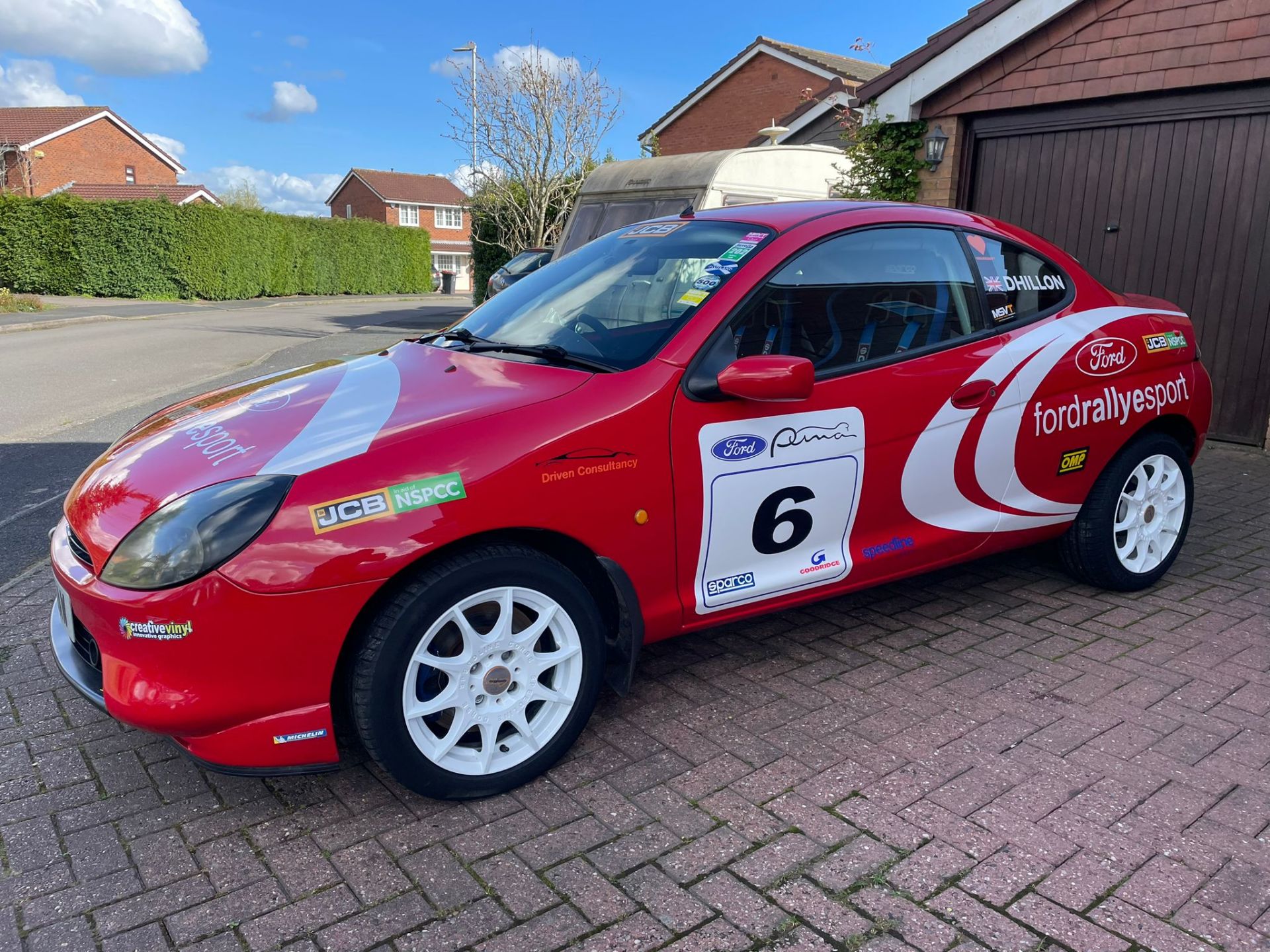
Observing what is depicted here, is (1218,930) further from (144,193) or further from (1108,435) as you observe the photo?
(144,193)

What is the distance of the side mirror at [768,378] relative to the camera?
295 centimetres

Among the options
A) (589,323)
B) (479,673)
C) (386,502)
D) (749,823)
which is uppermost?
(589,323)

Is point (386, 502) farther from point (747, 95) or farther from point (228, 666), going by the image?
point (747, 95)

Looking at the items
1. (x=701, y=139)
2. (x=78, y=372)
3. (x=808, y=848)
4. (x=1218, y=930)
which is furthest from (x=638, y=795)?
(x=701, y=139)

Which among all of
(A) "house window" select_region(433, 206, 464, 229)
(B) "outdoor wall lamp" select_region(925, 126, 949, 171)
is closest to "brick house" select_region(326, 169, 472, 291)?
(A) "house window" select_region(433, 206, 464, 229)

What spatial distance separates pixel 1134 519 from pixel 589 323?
2.67m

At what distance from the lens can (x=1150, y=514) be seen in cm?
444

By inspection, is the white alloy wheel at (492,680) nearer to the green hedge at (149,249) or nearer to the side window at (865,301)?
the side window at (865,301)

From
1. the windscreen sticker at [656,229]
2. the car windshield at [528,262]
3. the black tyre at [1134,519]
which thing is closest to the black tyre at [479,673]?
the windscreen sticker at [656,229]

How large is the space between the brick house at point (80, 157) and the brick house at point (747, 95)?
26872mm

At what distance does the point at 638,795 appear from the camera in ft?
9.29

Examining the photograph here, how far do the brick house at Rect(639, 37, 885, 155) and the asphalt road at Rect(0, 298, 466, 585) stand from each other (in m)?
8.40

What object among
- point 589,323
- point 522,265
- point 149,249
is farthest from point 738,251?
point 149,249

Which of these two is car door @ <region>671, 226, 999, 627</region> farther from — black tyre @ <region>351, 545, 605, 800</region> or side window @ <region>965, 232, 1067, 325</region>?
black tyre @ <region>351, 545, 605, 800</region>
